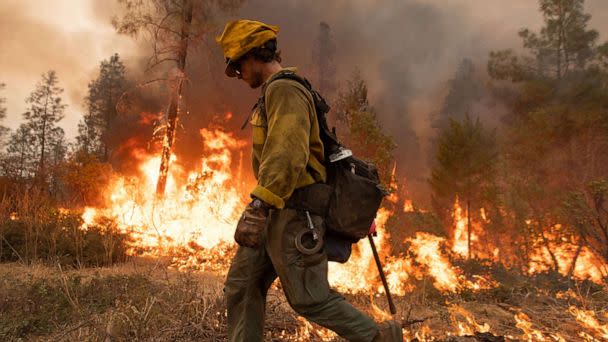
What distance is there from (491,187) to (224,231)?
10.9 m

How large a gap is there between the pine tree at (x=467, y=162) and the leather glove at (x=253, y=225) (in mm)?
16962

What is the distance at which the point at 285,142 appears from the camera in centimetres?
201

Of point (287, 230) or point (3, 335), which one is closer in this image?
point (287, 230)

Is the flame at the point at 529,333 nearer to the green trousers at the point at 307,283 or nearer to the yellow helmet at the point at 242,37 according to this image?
the green trousers at the point at 307,283

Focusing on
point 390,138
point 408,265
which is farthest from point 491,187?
point 408,265

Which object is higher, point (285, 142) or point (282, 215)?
point (285, 142)

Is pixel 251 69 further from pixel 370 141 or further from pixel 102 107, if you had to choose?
pixel 102 107

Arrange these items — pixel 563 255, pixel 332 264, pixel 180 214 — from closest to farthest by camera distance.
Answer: pixel 332 264, pixel 563 255, pixel 180 214

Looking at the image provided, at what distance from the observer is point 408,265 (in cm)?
761

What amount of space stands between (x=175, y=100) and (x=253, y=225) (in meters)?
13.4

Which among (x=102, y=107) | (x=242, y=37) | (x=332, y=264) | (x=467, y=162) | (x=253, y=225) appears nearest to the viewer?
(x=253, y=225)

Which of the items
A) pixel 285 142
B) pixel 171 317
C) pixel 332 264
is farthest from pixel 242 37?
pixel 332 264

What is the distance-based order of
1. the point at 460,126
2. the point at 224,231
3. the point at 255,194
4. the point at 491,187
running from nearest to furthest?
the point at 255,194 → the point at 224,231 → the point at 491,187 → the point at 460,126

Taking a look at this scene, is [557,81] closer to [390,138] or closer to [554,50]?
[554,50]
